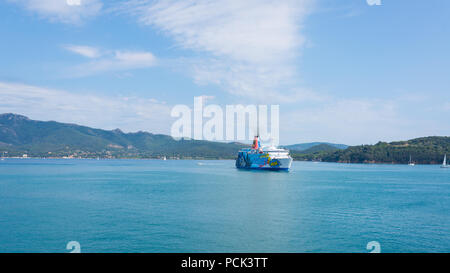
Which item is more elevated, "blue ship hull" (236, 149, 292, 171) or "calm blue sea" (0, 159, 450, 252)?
"blue ship hull" (236, 149, 292, 171)

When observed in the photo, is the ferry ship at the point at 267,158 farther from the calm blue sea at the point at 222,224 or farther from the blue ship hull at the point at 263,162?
the calm blue sea at the point at 222,224

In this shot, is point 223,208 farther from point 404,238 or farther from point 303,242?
point 404,238

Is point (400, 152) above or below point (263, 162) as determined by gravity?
above

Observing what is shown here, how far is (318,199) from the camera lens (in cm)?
3403

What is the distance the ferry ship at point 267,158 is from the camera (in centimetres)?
8131

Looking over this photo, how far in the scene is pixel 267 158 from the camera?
82.9 metres

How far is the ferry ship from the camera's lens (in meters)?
81.3

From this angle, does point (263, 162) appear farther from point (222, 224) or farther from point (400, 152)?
point (400, 152)

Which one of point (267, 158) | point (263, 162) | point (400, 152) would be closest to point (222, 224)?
point (267, 158)

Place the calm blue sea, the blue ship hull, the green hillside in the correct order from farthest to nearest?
the green hillside, the blue ship hull, the calm blue sea

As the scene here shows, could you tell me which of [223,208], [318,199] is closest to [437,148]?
[318,199]

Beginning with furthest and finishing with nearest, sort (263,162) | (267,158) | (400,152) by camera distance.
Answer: (400,152), (263,162), (267,158)

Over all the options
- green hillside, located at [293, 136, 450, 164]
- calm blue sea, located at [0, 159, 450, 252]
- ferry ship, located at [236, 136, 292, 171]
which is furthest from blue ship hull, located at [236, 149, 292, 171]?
green hillside, located at [293, 136, 450, 164]

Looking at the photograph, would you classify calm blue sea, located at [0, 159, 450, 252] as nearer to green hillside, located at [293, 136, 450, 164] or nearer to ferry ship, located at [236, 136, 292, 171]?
ferry ship, located at [236, 136, 292, 171]
